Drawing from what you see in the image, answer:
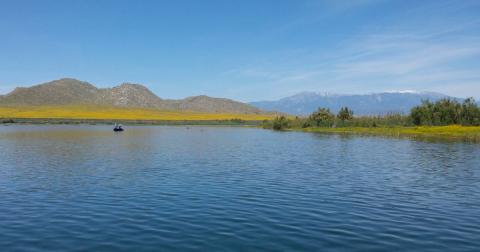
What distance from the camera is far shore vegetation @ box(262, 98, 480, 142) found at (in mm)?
104000

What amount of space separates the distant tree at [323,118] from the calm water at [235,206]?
98.4 meters

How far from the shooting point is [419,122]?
12444cm

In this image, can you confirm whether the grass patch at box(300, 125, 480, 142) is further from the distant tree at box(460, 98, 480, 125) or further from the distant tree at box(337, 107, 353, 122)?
the distant tree at box(337, 107, 353, 122)

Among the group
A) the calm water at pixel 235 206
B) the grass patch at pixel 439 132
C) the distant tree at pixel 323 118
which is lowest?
the calm water at pixel 235 206

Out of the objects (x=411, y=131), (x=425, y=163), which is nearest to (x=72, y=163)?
(x=425, y=163)

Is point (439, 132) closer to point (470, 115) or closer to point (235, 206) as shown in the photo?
point (470, 115)

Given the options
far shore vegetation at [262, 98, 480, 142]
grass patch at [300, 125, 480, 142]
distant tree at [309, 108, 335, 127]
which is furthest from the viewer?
distant tree at [309, 108, 335, 127]

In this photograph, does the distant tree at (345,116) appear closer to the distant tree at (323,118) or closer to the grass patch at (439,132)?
the distant tree at (323,118)

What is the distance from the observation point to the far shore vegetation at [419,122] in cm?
10400

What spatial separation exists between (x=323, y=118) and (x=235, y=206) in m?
122

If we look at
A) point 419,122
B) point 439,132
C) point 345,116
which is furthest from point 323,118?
point 439,132

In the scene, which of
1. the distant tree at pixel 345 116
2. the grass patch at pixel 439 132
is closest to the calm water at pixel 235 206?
the grass patch at pixel 439 132

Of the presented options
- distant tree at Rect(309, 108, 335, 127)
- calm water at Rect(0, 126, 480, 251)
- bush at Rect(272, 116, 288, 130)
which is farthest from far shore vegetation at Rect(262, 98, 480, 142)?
calm water at Rect(0, 126, 480, 251)

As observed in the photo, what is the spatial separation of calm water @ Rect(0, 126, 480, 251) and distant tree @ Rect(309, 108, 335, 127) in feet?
323
